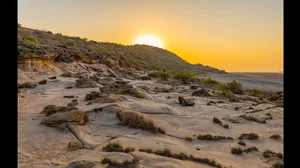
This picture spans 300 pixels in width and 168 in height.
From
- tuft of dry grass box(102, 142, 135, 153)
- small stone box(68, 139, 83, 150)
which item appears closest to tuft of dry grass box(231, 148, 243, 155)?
tuft of dry grass box(102, 142, 135, 153)

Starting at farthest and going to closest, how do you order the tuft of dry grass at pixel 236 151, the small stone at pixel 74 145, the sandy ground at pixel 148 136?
1. the tuft of dry grass at pixel 236 151
2. the small stone at pixel 74 145
3. the sandy ground at pixel 148 136

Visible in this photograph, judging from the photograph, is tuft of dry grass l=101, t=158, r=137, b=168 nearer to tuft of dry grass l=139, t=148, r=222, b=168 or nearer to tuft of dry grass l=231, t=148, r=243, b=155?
tuft of dry grass l=139, t=148, r=222, b=168

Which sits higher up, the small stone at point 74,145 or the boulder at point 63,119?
the boulder at point 63,119

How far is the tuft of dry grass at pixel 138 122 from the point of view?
10383 millimetres

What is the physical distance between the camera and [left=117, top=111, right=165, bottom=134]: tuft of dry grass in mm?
10383

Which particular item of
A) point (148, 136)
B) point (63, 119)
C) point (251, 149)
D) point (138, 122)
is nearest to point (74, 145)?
point (63, 119)

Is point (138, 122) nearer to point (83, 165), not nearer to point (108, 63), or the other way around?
point (83, 165)

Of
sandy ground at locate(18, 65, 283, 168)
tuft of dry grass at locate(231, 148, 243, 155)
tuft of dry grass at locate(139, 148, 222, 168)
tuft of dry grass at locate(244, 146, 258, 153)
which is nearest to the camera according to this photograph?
sandy ground at locate(18, 65, 283, 168)

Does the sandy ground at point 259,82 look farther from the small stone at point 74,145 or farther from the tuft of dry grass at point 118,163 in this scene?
the tuft of dry grass at point 118,163

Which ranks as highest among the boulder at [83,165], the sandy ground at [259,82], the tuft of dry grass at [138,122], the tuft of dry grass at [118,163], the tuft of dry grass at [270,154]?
the sandy ground at [259,82]

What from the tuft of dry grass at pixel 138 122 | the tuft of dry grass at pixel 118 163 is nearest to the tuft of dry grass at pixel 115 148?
the tuft of dry grass at pixel 118 163
